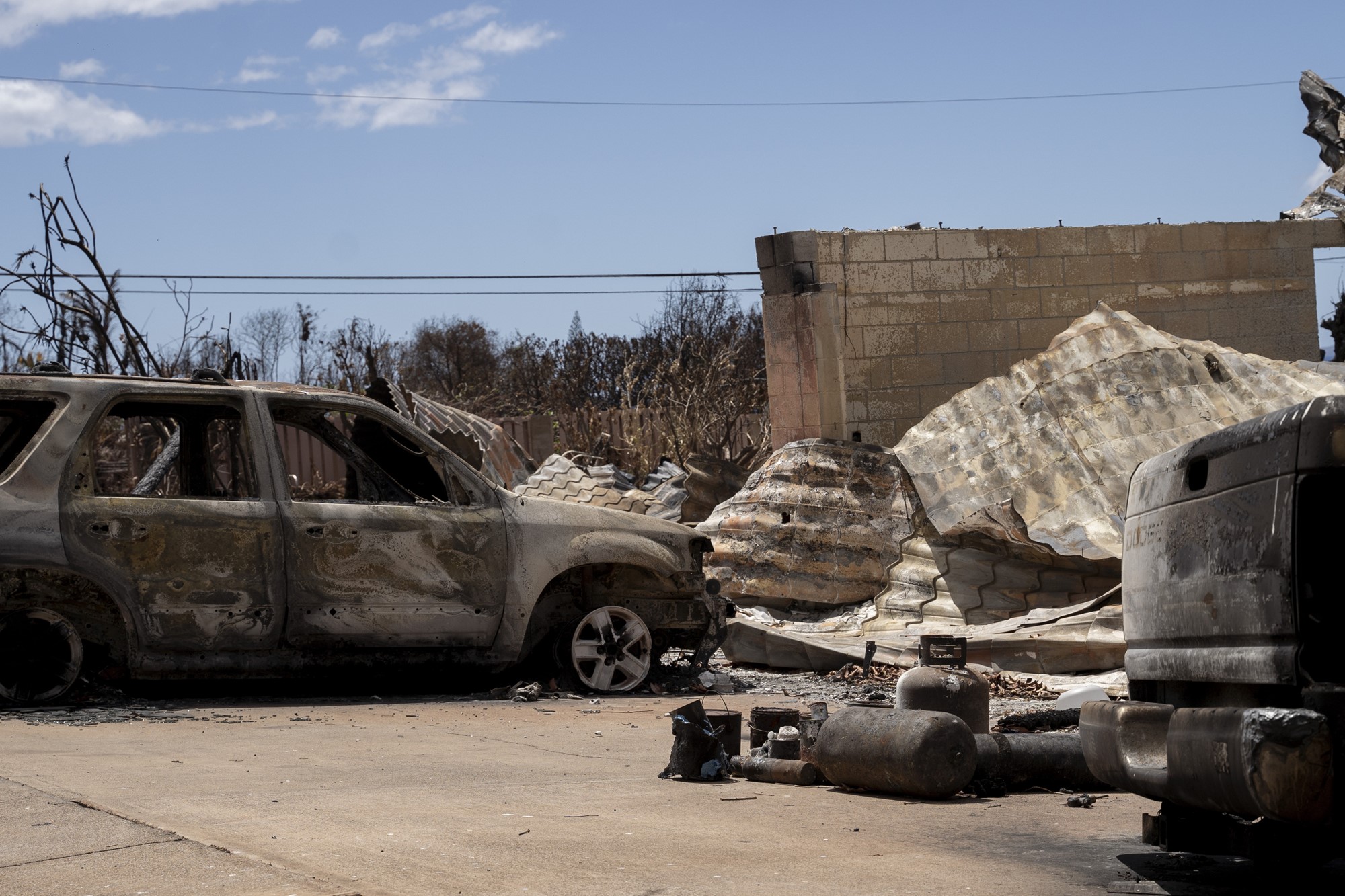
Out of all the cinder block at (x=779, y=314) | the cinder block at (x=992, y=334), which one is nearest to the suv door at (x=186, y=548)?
the cinder block at (x=779, y=314)

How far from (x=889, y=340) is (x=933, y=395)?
26.6 inches

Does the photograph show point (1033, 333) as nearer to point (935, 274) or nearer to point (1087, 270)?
point (1087, 270)

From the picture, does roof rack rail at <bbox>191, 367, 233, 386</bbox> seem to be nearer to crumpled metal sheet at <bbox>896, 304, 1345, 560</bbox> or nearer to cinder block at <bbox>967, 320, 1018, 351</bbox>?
crumpled metal sheet at <bbox>896, 304, 1345, 560</bbox>

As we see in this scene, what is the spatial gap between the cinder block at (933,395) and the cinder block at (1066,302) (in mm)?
1208

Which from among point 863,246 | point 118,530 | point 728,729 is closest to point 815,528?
point 863,246

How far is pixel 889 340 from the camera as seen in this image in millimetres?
13875

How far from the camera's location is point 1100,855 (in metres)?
4.84

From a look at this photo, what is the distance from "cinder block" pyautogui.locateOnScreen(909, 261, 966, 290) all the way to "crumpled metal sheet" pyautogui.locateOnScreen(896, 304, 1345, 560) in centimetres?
183

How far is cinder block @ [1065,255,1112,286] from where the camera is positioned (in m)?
14.2

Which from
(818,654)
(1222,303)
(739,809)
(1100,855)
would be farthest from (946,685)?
(1222,303)

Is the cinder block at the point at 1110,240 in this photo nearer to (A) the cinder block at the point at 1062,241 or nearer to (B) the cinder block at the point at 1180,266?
(A) the cinder block at the point at 1062,241

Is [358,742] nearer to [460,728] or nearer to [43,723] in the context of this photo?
[460,728]

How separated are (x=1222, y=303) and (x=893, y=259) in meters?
3.46

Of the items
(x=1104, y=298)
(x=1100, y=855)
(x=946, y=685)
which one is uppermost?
(x=1104, y=298)
